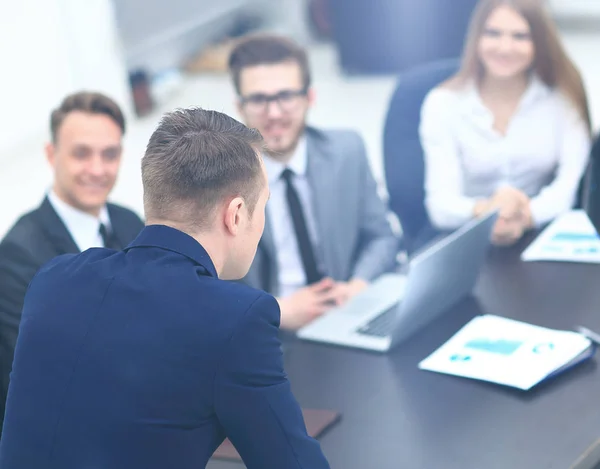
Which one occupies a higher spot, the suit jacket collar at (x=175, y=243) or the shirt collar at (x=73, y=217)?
the suit jacket collar at (x=175, y=243)

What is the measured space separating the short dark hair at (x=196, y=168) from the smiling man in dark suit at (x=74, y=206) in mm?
755

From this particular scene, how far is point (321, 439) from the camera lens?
166 centimetres

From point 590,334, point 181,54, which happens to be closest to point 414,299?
point 590,334

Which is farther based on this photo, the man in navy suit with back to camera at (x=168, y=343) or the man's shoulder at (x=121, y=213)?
the man's shoulder at (x=121, y=213)

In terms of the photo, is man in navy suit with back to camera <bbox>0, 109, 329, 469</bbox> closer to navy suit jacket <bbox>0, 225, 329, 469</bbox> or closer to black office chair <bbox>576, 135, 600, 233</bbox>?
navy suit jacket <bbox>0, 225, 329, 469</bbox>

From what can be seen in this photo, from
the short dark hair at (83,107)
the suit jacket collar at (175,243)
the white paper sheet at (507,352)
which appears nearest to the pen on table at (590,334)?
the white paper sheet at (507,352)

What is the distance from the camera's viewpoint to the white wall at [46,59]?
5.93 metres

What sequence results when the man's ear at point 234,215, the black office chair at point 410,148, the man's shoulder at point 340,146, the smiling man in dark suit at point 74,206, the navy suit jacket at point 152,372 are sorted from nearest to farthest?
the navy suit jacket at point 152,372
the man's ear at point 234,215
the smiling man in dark suit at point 74,206
the man's shoulder at point 340,146
the black office chair at point 410,148

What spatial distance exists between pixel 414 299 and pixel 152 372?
2.60 ft

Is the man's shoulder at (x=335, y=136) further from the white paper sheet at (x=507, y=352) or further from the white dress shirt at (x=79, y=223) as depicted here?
→ the white paper sheet at (x=507, y=352)

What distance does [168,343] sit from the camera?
126 cm

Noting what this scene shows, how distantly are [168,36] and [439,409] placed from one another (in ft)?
22.3

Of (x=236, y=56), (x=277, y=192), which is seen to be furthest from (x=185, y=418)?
(x=236, y=56)

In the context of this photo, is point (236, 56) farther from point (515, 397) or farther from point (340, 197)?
point (515, 397)
